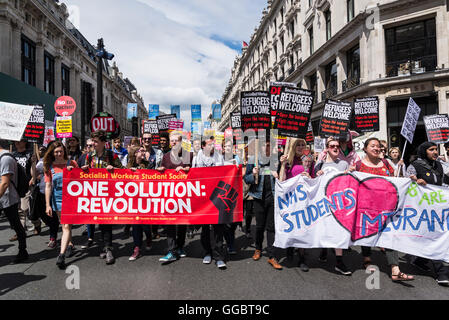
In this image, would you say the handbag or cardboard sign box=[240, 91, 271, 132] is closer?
the handbag

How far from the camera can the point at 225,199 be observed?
456 cm

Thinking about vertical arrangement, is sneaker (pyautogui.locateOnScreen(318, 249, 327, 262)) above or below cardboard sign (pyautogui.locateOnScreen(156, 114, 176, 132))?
below

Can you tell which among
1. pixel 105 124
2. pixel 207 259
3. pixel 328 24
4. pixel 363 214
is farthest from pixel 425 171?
pixel 328 24

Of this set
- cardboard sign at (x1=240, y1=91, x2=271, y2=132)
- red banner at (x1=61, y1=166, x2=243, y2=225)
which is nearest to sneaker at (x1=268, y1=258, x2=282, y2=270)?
red banner at (x1=61, y1=166, x2=243, y2=225)

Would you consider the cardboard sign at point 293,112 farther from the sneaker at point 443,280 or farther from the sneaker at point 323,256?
the sneaker at point 443,280

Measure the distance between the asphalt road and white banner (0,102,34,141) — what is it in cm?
Result: 218

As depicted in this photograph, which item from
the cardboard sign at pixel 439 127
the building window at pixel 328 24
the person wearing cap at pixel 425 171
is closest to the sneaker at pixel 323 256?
the person wearing cap at pixel 425 171

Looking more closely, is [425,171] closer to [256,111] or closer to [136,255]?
[256,111]

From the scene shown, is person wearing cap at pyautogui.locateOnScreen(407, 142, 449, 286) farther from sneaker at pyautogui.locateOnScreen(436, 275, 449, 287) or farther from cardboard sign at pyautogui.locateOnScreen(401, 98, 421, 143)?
cardboard sign at pyautogui.locateOnScreen(401, 98, 421, 143)

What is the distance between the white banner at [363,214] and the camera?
389 centimetres

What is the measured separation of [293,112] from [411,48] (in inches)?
626

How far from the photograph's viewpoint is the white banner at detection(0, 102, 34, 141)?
5.18m

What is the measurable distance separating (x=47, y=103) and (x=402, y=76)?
29893 mm

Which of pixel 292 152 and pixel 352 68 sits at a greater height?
pixel 352 68
